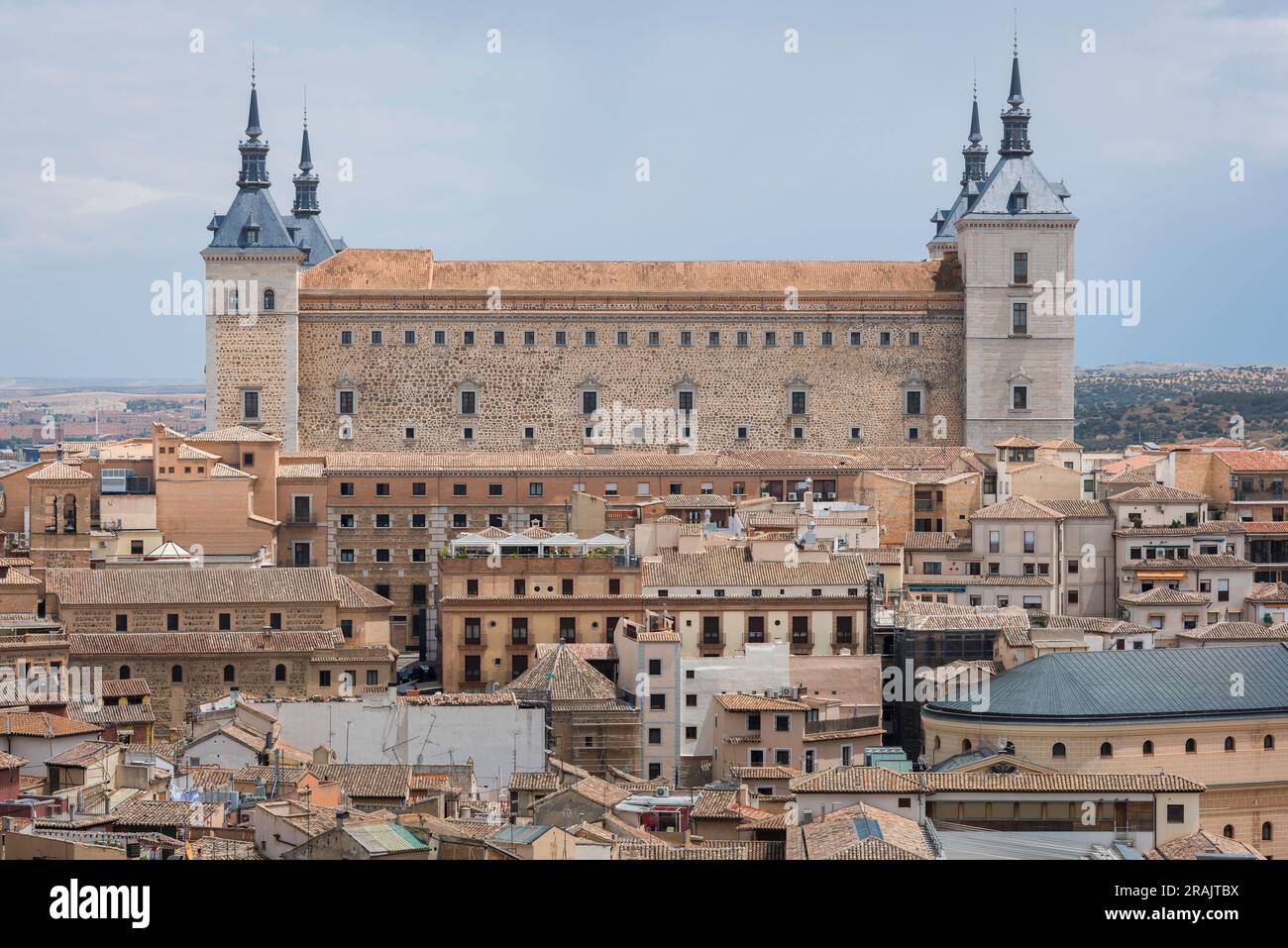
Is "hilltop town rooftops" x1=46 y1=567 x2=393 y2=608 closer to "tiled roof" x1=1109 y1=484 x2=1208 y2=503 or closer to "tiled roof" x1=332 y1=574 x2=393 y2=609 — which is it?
"tiled roof" x1=332 y1=574 x2=393 y2=609

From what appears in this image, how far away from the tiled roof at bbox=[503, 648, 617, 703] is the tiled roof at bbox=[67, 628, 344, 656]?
10.7 feet

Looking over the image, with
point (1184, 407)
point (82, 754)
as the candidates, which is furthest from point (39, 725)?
point (1184, 407)

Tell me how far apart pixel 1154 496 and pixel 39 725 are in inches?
840

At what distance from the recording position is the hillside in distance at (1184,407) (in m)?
83.2

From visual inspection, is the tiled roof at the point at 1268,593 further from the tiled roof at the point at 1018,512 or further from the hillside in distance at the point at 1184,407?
the hillside in distance at the point at 1184,407

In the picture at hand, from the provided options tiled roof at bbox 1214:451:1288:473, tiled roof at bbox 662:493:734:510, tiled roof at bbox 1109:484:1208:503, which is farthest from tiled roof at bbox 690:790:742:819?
tiled roof at bbox 1214:451:1288:473

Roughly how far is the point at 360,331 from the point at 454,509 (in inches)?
375

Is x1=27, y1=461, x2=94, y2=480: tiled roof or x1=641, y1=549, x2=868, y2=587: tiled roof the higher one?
x1=27, y1=461, x2=94, y2=480: tiled roof

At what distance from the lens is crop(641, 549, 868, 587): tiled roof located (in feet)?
109

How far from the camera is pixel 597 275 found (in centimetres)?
5284

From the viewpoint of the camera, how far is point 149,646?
31969mm

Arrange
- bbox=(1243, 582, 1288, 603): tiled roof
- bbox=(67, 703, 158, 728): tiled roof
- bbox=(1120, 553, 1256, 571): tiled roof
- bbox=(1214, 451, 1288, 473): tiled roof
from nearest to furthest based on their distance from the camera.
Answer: bbox=(67, 703, 158, 728): tiled roof, bbox=(1243, 582, 1288, 603): tiled roof, bbox=(1120, 553, 1256, 571): tiled roof, bbox=(1214, 451, 1288, 473): tiled roof

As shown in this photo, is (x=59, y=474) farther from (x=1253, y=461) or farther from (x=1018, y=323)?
(x=1018, y=323)
